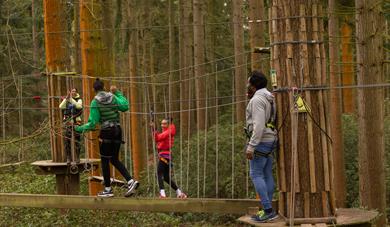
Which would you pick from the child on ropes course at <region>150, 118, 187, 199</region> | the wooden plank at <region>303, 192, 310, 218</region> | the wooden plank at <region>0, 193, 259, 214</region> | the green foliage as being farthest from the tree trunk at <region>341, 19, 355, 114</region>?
the wooden plank at <region>303, 192, 310, 218</region>

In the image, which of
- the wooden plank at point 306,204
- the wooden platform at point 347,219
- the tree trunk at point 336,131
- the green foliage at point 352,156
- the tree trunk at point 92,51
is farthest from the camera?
the green foliage at point 352,156

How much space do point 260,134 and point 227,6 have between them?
22.9 metres

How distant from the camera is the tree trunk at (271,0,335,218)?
5.12m

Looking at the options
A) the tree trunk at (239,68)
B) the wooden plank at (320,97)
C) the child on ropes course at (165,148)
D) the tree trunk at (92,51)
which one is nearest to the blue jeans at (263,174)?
the wooden plank at (320,97)

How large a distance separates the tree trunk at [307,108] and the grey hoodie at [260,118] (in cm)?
16

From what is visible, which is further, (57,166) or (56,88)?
(56,88)

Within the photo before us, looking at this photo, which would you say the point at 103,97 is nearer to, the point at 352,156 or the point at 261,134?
the point at 261,134

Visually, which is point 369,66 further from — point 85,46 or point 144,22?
point 144,22

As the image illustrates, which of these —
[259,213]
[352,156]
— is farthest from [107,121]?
[352,156]

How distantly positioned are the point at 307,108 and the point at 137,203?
272 cm

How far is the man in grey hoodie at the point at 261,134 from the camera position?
5.25m

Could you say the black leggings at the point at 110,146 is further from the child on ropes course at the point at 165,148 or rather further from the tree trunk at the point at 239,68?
the tree trunk at the point at 239,68

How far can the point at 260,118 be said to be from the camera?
206 inches

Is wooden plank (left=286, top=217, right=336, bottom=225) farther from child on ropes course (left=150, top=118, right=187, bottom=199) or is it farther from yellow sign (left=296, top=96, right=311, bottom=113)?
child on ropes course (left=150, top=118, right=187, bottom=199)
